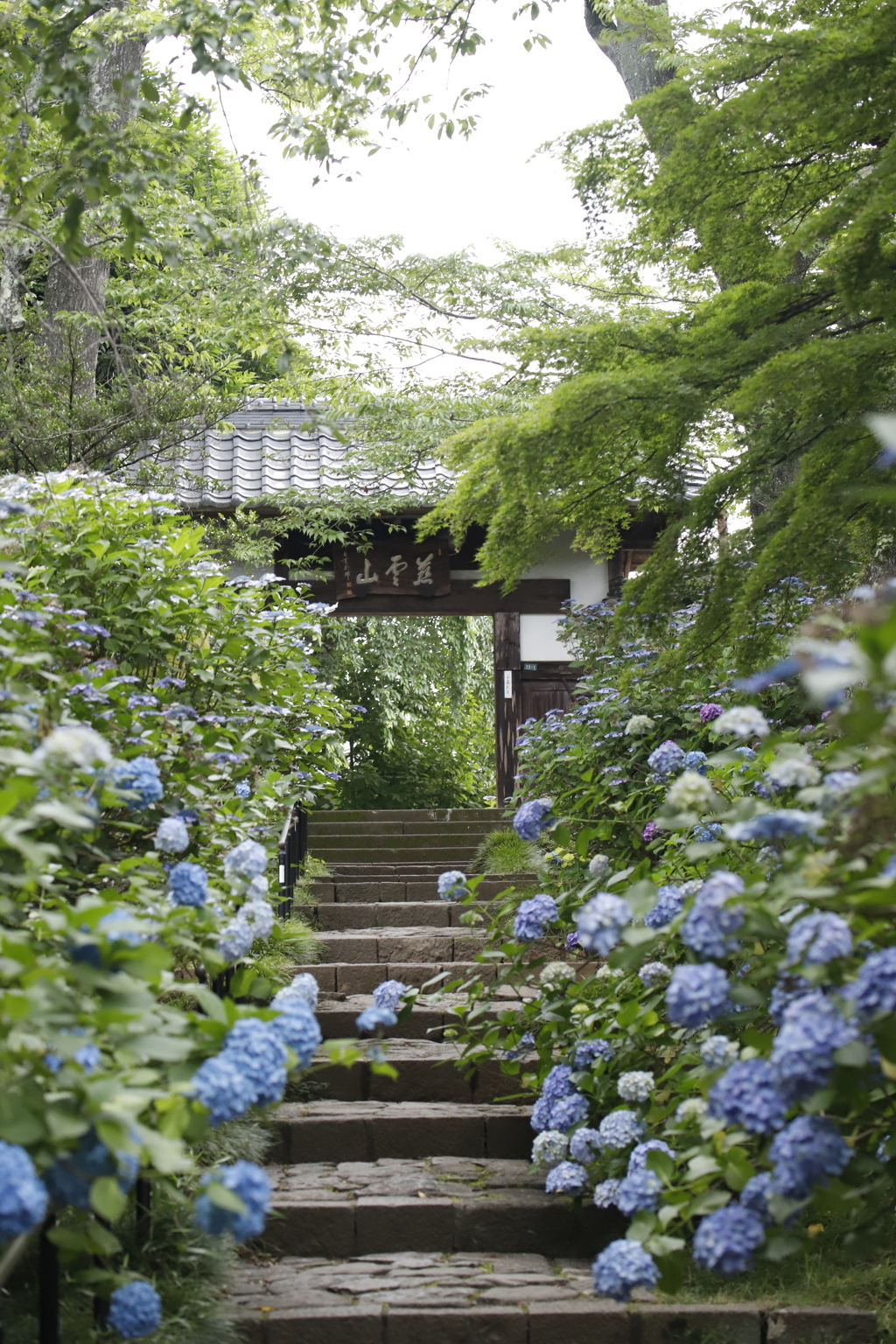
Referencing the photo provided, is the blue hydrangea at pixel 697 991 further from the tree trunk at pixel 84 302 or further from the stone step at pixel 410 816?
the stone step at pixel 410 816

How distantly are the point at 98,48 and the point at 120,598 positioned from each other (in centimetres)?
144

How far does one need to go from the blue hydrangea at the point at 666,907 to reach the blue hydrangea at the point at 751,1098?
64cm

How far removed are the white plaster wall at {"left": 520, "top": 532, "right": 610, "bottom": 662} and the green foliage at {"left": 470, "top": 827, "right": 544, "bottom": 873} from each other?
2770 mm

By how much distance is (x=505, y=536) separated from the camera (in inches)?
123

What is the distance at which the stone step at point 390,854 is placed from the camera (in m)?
7.24

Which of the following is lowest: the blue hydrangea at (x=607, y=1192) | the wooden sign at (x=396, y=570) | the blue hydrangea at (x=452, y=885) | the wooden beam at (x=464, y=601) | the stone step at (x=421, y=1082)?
the stone step at (x=421, y=1082)

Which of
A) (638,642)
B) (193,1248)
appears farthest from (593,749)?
(193,1248)

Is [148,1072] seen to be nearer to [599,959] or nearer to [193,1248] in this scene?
[193,1248]

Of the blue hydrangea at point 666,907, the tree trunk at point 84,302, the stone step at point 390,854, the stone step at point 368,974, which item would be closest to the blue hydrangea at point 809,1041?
the blue hydrangea at point 666,907

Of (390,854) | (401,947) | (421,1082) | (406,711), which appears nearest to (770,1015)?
(421,1082)

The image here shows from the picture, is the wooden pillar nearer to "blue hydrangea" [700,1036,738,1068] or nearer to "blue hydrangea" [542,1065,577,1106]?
"blue hydrangea" [542,1065,577,1106]

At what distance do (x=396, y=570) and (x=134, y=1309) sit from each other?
7.92 m

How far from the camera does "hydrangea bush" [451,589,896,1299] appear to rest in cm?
132

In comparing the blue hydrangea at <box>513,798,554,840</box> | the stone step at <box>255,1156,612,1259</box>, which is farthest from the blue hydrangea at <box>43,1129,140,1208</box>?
the stone step at <box>255,1156,612,1259</box>
